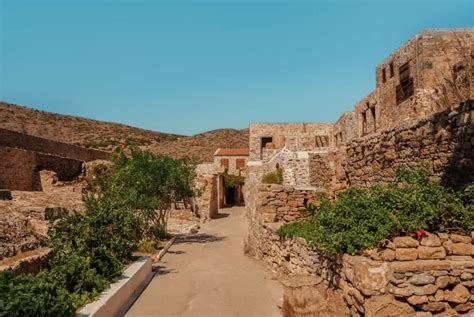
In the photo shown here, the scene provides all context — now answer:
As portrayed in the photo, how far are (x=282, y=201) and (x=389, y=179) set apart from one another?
442 cm

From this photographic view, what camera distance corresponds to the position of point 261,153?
3647 cm

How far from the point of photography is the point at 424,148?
7207 millimetres

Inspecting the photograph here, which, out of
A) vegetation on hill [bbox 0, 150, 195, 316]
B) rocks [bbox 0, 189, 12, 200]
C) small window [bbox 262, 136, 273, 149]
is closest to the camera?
vegetation on hill [bbox 0, 150, 195, 316]

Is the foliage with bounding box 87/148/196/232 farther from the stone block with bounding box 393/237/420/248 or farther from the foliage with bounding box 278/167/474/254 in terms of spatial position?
the stone block with bounding box 393/237/420/248

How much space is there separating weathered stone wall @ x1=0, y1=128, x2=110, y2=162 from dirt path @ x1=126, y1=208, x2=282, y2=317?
1184cm

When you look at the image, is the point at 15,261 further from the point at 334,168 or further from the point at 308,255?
the point at 334,168

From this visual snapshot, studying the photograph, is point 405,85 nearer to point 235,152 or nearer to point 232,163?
point 232,163

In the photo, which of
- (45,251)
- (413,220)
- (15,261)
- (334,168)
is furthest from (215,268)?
(413,220)

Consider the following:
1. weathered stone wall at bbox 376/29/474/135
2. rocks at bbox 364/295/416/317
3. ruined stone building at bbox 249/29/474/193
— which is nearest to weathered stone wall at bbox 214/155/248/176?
ruined stone building at bbox 249/29/474/193

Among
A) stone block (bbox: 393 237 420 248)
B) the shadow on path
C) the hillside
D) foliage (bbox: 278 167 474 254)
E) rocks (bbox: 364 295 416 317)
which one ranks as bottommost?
the shadow on path

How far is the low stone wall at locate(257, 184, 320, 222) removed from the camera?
12.3 m

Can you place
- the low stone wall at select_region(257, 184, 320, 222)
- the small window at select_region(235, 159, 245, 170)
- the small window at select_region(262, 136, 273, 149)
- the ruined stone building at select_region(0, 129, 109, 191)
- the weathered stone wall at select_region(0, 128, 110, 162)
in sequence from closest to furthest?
the low stone wall at select_region(257, 184, 320, 222), the ruined stone building at select_region(0, 129, 109, 191), the weathered stone wall at select_region(0, 128, 110, 162), the small window at select_region(262, 136, 273, 149), the small window at select_region(235, 159, 245, 170)

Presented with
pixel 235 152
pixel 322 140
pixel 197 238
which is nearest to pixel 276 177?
pixel 197 238

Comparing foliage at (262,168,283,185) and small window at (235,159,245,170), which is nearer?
foliage at (262,168,283,185)
